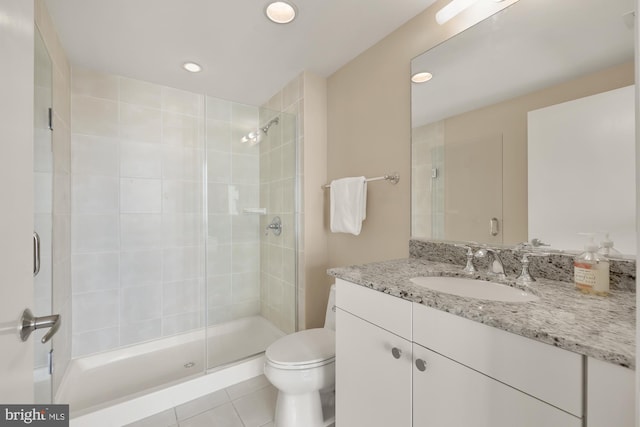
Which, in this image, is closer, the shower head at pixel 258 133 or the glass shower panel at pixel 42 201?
the glass shower panel at pixel 42 201

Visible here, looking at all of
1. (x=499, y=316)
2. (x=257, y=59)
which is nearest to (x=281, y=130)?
(x=257, y=59)

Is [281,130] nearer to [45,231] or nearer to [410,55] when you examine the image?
[410,55]

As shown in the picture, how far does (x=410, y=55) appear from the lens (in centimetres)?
149

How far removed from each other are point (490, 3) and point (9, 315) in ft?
6.18

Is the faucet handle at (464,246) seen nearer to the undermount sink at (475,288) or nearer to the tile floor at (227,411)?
the undermount sink at (475,288)

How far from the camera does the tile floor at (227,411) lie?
1.46 meters

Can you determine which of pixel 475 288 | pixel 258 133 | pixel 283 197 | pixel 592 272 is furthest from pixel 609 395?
pixel 258 133

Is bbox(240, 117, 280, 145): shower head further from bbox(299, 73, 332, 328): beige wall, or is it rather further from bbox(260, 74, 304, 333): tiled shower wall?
bbox(299, 73, 332, 328): beige wall

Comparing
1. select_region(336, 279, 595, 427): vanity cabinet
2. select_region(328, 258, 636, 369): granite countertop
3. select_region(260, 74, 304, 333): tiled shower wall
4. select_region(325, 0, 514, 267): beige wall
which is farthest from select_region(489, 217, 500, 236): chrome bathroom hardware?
select_region(260, 74, 304, 333): tiled shower wall

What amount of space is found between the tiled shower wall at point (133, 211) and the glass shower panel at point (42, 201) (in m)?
0.55

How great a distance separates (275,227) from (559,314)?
189cm

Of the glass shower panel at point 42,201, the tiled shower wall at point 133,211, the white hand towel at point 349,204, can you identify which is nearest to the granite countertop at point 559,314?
the white hand towel at point 349,204

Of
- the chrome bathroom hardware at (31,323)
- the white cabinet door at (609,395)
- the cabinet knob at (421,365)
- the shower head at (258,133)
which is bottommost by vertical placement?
the cabinet knob at (421,365)

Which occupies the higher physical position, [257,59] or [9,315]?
[257,59]
